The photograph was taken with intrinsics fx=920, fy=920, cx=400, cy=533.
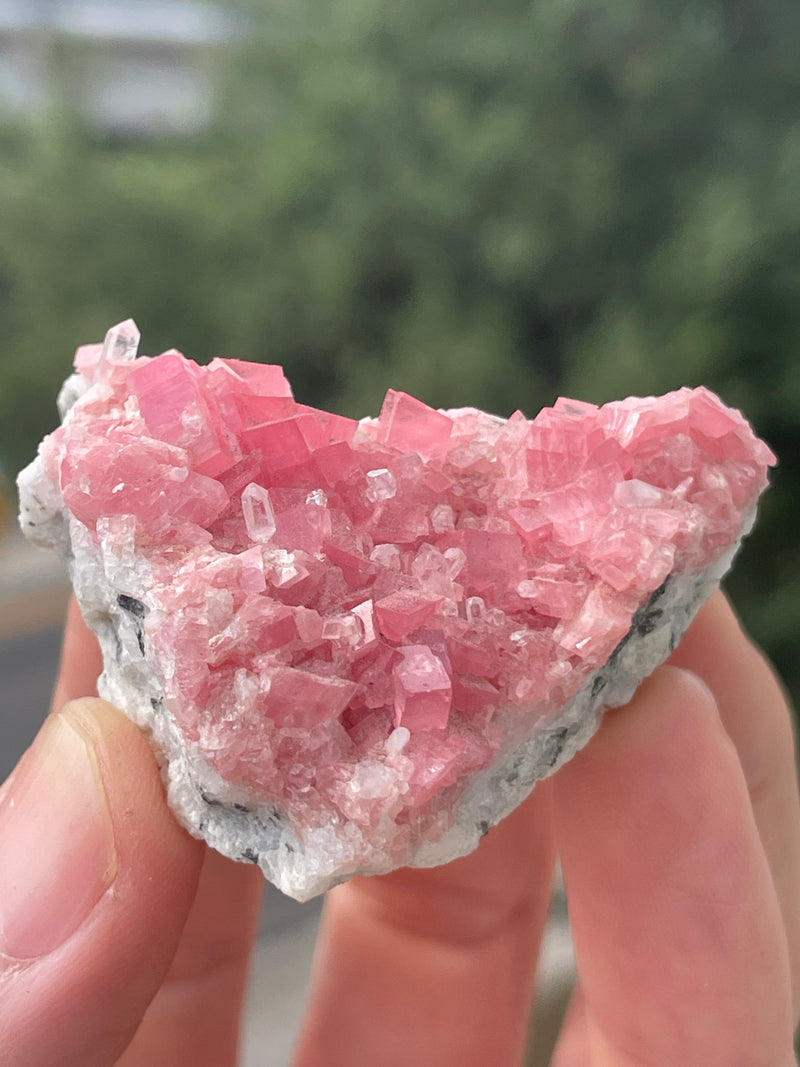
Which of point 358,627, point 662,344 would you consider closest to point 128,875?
point 358,627

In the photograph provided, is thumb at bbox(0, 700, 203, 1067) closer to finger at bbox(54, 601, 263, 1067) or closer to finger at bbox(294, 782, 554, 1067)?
finger at bbox(54, 601, 263, 1067)

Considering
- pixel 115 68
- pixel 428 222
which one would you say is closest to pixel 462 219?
pixel 428 222

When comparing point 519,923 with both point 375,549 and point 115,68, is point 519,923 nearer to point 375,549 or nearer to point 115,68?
point 375,549

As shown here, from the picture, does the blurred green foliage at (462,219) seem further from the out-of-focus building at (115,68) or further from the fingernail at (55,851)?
the fingernail at (55,851)

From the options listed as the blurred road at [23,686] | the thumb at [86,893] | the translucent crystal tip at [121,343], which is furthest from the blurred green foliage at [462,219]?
the thumb at [86,893]

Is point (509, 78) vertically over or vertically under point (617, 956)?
over

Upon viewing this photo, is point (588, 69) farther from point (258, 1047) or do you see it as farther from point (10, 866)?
point (258, 1047)
